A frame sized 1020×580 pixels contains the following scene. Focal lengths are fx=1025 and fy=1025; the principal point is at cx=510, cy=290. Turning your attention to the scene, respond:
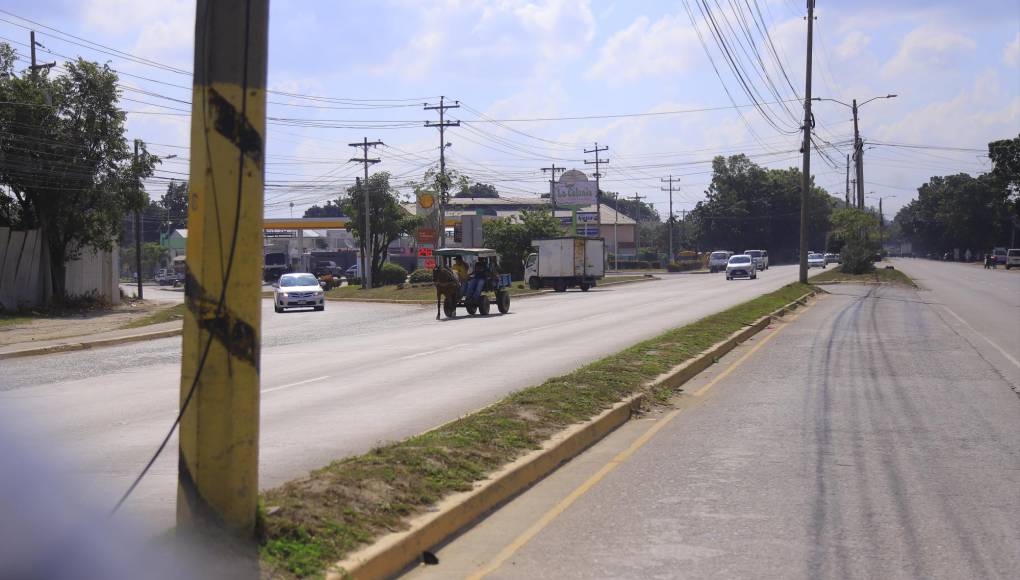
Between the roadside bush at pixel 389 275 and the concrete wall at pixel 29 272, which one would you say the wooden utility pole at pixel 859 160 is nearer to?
the roadside bush at pixel 389 275

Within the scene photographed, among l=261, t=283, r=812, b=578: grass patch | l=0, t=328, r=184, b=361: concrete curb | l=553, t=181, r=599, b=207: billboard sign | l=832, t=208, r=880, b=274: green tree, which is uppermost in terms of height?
l=553, t=181, r=599, b=207: billboard sign

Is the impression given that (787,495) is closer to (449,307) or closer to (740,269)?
(449,307)

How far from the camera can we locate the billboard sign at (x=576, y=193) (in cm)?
8800

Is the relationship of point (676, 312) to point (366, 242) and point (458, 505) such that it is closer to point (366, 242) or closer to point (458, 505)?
point (458, 505)

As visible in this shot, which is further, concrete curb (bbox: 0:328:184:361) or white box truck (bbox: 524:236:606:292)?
white box truck (bbox: 524:236:606:292)

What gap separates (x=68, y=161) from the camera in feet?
123

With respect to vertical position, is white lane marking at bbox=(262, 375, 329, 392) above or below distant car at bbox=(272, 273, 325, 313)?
below

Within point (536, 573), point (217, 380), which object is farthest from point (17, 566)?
point (536, 573)

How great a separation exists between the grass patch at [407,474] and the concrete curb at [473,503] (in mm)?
100

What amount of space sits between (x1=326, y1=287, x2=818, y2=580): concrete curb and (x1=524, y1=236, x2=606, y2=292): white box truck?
1605 inches

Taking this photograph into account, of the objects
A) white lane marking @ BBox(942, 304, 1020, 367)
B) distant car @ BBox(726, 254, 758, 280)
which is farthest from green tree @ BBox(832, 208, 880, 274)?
white lane marking @ BBox(942, 304, 1020, 367)

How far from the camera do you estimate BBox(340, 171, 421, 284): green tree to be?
66.1 metres

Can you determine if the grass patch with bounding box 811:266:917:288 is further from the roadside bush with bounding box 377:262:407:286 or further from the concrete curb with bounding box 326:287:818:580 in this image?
the concrete curb with bounding box 326:287:818:580

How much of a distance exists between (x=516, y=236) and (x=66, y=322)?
35016mm
